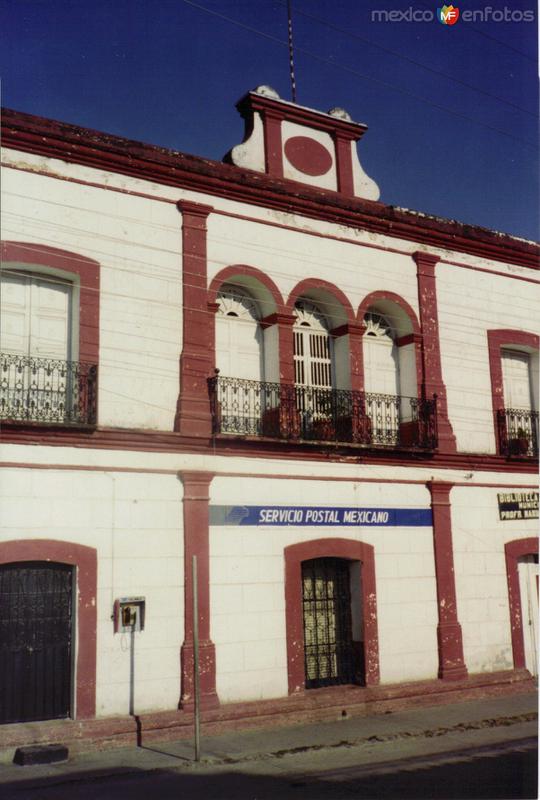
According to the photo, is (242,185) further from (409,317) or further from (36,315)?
(36,315)

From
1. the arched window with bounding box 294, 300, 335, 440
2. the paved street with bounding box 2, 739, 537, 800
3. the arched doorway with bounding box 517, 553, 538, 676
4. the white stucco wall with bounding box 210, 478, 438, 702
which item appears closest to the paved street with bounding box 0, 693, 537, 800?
the paved street with bounding box 2, 739, 537, 800

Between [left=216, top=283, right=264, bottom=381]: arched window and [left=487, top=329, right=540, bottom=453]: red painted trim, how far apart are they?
188 inches

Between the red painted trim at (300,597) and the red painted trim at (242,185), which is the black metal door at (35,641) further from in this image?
the red painted trim at (242,185)

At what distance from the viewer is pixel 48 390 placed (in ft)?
35.3

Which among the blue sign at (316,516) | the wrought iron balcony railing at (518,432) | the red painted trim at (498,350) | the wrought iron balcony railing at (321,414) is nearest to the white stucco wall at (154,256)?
the wrought iron balcony railing at (518,432)

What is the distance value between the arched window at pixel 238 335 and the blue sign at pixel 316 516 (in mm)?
2248

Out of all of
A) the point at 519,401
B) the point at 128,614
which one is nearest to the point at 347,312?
the point at 519,401

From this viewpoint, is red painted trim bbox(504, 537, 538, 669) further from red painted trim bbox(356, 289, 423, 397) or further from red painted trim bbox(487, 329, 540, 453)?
red painted trim bbox(356, 289, 423, 397)

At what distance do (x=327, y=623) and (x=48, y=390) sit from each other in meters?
5.77

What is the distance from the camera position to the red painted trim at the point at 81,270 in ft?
35.5

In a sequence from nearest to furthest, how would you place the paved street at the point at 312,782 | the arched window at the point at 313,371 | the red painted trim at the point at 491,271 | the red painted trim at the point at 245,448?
1. the paved street at the point at 312,782
2. the red painted trim at the point at 245,448
3. the arched window at the point at 313,371
4. the red painted trim at the point at 491,271

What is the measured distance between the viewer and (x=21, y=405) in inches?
415

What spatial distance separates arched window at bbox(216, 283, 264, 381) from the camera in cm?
1272

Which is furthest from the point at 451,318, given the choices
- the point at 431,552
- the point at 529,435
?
the point at 431,552
